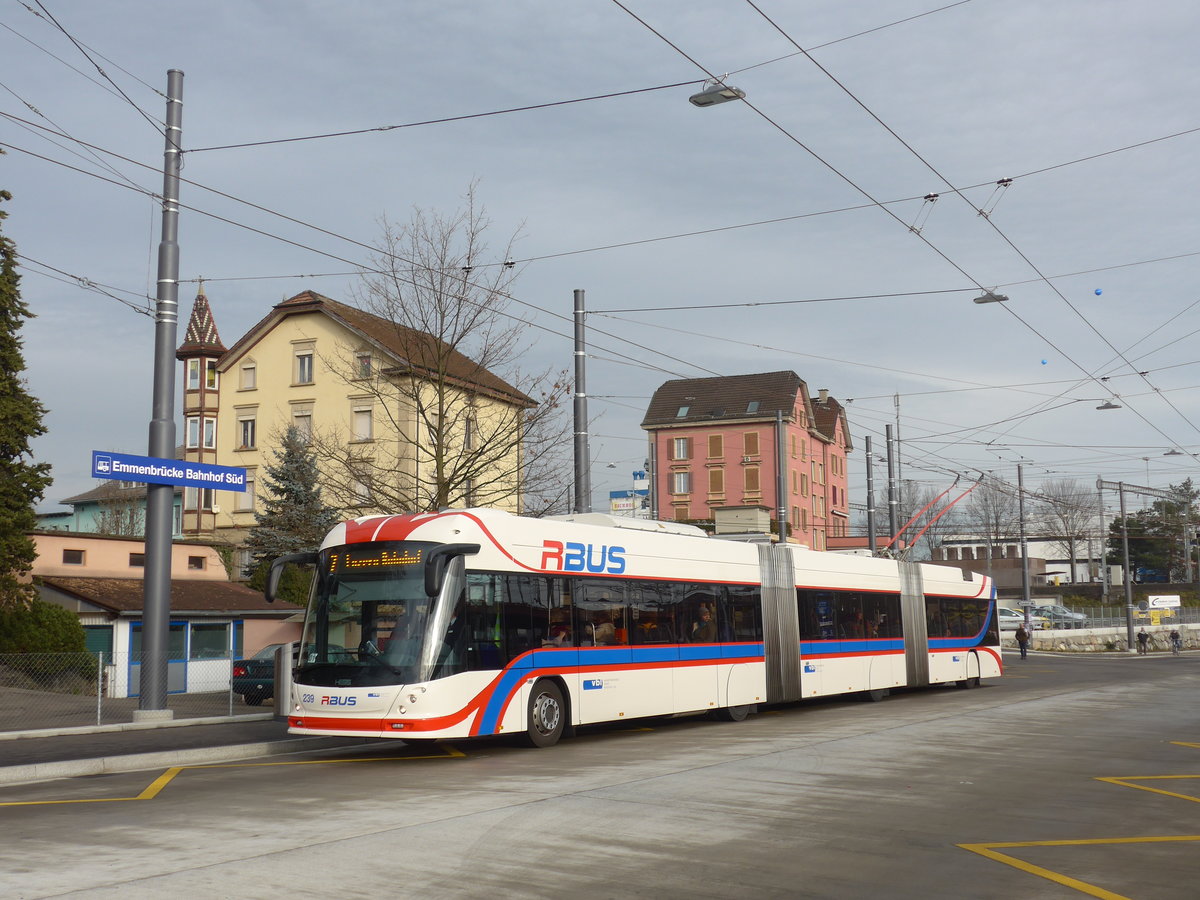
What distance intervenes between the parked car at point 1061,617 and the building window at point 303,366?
46.1 meters

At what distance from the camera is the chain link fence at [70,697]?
71.7ft

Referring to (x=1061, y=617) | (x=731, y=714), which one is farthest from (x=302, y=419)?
(x=1061, y=617)

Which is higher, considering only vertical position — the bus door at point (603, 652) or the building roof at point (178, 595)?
the building roof at point (178, 595)

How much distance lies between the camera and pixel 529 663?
54.0 ft

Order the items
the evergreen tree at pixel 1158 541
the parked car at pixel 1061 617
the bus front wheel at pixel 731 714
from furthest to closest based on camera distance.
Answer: the evergreen tree at pixel 1158 541, the parked car at pixel 1061 617, the bus front wheel at pixel 731 714

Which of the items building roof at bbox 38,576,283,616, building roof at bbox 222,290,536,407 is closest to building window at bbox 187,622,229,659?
building roof at bbox 38,576,283,616

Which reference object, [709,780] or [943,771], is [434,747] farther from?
[943,771]

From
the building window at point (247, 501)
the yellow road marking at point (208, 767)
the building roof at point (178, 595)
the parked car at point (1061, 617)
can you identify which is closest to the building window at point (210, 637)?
the building roof at point (178, 595)

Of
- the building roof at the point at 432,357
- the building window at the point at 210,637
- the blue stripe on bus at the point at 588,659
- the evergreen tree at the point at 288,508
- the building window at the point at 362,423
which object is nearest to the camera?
the blue stripe on bus at the point at 588,659

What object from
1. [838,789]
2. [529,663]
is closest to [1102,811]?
[838,789]

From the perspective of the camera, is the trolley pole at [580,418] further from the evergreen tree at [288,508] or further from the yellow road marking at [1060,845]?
the evergreen tree at [288,508]

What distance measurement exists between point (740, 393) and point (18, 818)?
71.6 m

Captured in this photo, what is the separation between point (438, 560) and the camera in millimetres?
15352

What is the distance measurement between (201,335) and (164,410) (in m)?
46.2
